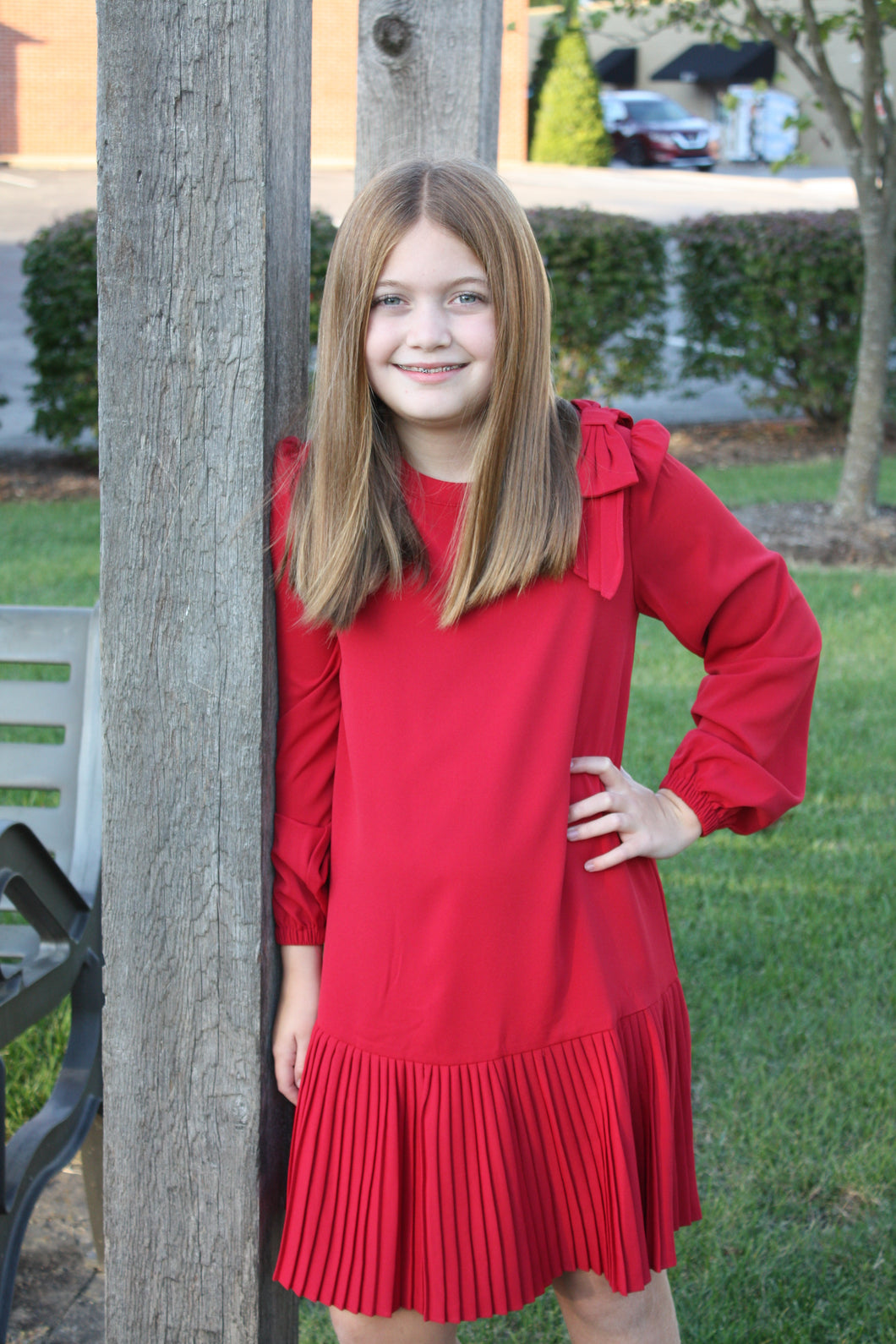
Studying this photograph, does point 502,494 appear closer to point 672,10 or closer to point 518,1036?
point 518,1036

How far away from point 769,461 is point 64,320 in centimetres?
511

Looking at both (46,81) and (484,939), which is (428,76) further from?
(46,81)

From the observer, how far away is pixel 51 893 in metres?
2.19

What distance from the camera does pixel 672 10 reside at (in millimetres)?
7270

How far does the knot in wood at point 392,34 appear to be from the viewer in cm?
227

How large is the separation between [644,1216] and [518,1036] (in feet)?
1.02

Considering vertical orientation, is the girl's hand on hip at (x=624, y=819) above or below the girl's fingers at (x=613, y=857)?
above

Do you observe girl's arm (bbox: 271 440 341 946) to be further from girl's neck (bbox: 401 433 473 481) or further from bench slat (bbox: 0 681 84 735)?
bench slat (bbox: 0 681 84 735)

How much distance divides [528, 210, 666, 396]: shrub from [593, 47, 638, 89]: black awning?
111ft

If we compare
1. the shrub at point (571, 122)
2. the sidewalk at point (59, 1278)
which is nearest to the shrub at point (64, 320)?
the sidewalk at point (59, 1278)

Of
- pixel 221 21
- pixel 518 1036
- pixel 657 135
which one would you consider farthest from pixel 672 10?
pixel 657 135

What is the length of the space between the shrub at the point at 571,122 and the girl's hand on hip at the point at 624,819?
1118 inches

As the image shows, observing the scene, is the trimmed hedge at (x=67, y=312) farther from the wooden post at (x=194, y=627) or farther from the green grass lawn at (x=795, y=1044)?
the wooden post at (x=194, y=627)

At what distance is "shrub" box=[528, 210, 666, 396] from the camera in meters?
9.06
